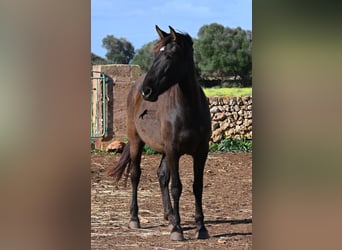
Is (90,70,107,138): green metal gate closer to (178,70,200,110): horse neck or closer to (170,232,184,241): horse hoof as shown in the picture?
(178,70,200,110): horse neck

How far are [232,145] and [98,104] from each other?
0.61 m

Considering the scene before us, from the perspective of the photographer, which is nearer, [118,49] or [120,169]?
[118,49]

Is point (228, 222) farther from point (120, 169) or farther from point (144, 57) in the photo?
point (144, 57)

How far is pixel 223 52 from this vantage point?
7.18ft

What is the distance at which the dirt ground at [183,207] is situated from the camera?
2.12 m

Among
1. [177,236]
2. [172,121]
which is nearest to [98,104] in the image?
[172,121]

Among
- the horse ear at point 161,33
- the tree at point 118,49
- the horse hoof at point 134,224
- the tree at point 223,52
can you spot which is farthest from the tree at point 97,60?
the horse hoof at point 134,224

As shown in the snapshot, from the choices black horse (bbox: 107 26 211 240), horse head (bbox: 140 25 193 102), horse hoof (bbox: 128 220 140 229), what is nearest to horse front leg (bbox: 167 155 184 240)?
black horse (bbox: 107 26 211 240)

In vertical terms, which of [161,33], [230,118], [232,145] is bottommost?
[232,145]

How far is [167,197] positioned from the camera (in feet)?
7.23

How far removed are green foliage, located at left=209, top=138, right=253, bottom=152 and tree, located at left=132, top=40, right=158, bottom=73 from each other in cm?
44
